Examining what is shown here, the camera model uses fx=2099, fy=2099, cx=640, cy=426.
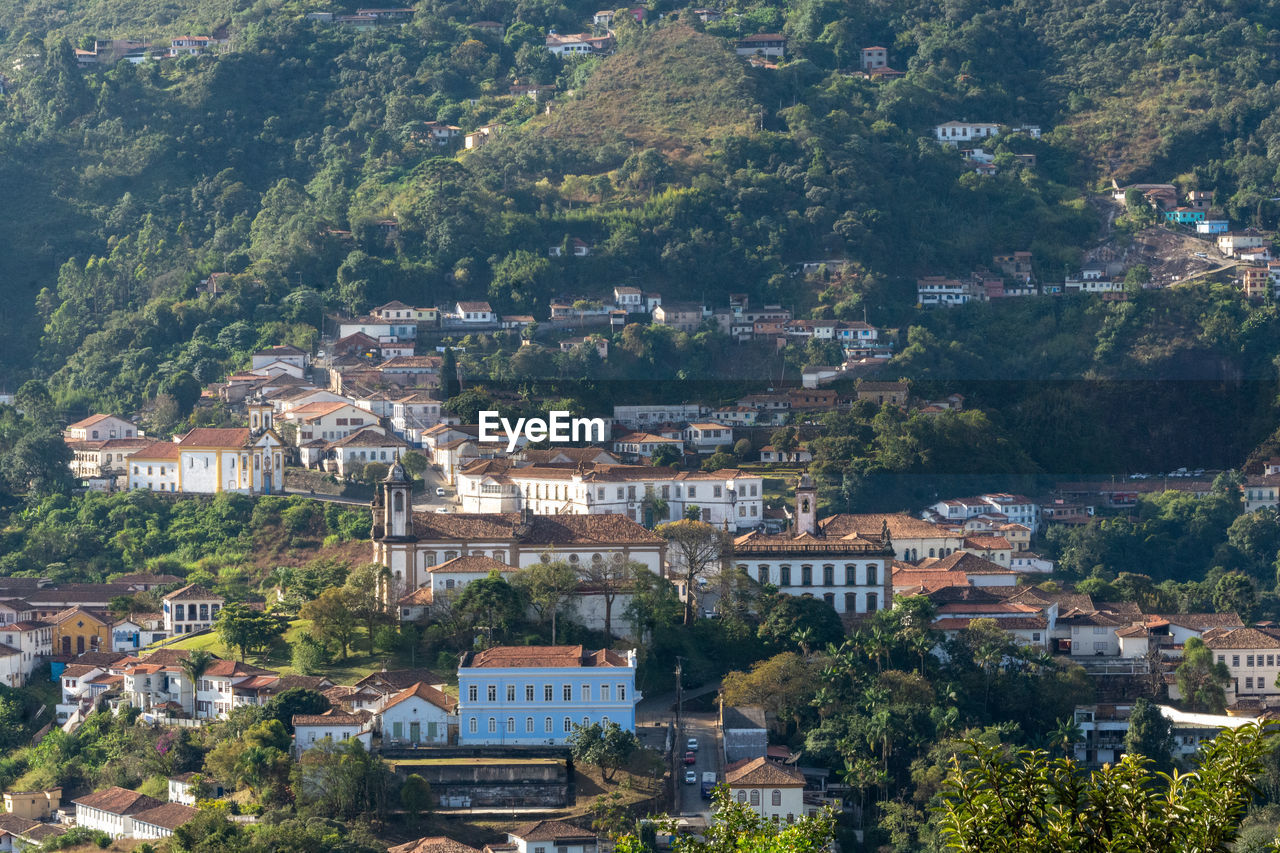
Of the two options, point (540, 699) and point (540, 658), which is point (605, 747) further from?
point (540, 658)

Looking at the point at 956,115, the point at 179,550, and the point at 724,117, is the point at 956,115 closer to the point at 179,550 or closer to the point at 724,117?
the point at 724,117

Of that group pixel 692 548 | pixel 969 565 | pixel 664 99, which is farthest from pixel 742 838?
pixel 664 99

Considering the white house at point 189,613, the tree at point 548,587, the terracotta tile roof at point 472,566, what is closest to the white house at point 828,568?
the tree at point 548,587

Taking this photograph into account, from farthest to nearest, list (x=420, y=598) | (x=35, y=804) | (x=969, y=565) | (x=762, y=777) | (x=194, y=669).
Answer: (x=969, y=565)
(x=420, y=598)
(x=194, y=669)
(x=35, y=804)
(x=762, y=777)

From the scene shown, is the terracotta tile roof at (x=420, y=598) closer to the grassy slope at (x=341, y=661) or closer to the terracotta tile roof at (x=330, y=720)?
the grassy slope at (x=341, y=661)

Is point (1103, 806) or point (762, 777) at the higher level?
point (1103, 806)

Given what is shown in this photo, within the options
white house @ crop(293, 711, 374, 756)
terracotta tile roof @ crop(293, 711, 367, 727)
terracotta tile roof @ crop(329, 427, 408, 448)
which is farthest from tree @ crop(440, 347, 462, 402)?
white house @ crop(293, 711, 374, 756)

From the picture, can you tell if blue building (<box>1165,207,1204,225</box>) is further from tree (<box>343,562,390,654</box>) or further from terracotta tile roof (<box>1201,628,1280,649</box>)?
tree (<box>343,562,390,654</box>)

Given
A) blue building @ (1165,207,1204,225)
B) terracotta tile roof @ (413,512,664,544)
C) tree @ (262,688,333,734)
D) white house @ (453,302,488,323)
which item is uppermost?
blue building @ (1165,207,1204,225)
